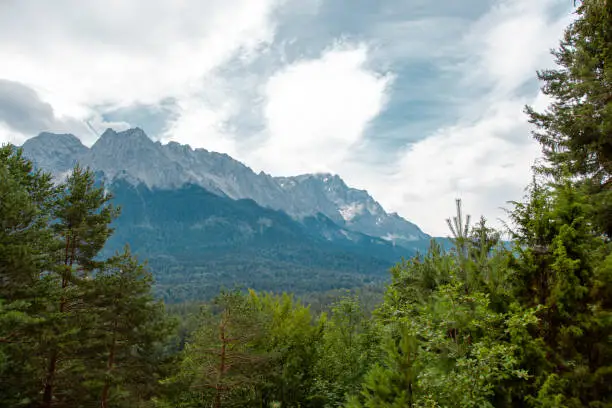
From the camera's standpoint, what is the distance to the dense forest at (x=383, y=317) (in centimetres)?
634

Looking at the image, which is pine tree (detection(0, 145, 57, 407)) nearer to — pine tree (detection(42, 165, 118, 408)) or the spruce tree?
pine tree (detection(42, 165, 118, 408))

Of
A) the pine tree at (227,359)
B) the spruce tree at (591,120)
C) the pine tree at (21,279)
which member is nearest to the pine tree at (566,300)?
the spruce tree at (591,120)

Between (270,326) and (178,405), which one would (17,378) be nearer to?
(178,405)

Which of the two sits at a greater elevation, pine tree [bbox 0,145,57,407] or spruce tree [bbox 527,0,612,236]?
spruce tree [bbox 527,0,612,236]

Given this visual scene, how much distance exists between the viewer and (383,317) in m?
13.7

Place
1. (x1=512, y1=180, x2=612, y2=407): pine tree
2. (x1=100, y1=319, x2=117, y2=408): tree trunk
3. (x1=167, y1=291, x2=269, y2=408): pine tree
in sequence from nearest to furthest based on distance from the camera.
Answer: (x1=512, y1=180, x2=612, y2=407): pine tree, (x1=167, y1=291, x2=269, y2=408): pine tree, (x1=100, y1=319, x2=117, y2=408): tree trunk

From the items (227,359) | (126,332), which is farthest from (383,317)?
(126,332)

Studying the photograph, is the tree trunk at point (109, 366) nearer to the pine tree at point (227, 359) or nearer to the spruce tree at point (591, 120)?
the pine tree at point (227, 359)

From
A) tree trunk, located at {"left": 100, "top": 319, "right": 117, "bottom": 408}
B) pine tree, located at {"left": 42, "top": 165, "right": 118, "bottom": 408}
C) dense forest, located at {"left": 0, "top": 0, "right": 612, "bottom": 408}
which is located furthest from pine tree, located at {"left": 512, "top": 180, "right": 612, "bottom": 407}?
tree trunk, located at {"left": 100, "top": 319, "right": 117, "bottom": 408}

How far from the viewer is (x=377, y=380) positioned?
8008 millimetres

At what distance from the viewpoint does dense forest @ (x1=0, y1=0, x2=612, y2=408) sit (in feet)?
20.8

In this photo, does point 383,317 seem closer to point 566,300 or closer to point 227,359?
point 227,359

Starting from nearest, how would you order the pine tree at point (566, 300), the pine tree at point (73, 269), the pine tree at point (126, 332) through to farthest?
the pine tree at point (566, 300)
the pine tree at point (73, 269)
the pine tree at point (126, 332)

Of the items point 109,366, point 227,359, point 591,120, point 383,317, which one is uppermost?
point 591,120
